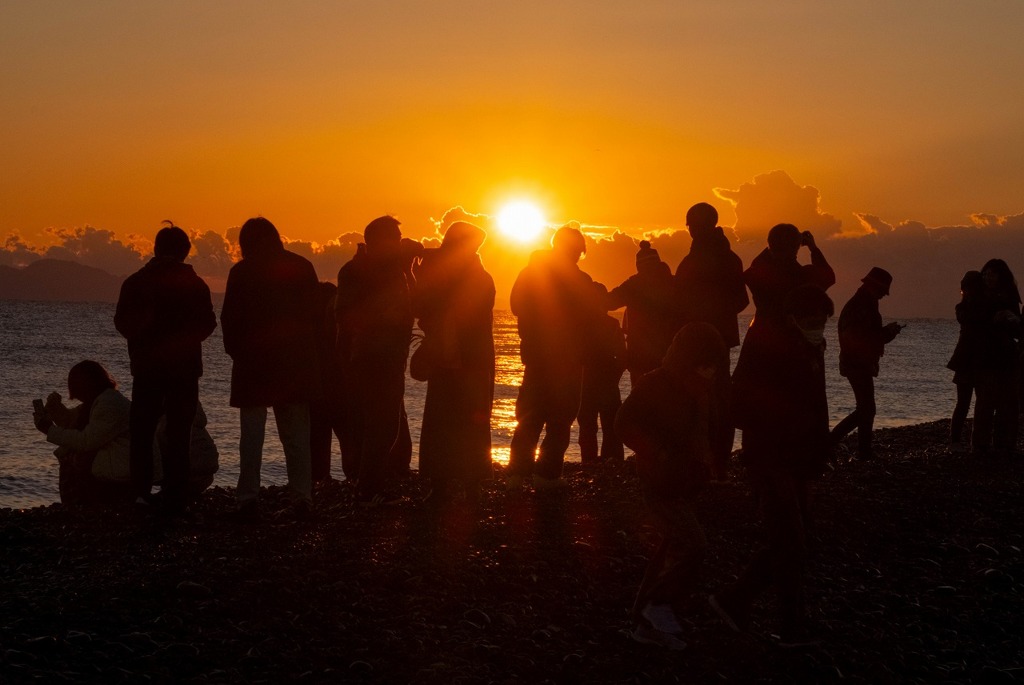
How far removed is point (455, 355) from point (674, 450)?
3429 mm

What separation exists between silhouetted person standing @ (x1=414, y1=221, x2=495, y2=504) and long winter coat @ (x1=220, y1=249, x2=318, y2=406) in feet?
3.30

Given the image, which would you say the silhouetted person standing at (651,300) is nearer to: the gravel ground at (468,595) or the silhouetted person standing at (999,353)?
the gravel ground at (468,595)

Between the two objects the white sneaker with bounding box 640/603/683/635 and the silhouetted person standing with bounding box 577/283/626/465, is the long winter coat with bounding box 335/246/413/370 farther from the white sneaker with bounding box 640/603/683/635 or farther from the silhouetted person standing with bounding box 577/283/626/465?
the white sneaker with bounding box 640/603/683/635

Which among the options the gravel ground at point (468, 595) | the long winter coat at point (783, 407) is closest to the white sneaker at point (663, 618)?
the gravel ground at point (468, 595)

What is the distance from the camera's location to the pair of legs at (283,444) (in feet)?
29.2

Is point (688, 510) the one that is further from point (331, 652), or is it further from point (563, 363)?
point (563, 363)

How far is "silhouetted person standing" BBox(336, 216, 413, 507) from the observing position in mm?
9320

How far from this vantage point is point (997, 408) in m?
14.2

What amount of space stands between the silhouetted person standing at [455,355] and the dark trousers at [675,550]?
336 centimetres

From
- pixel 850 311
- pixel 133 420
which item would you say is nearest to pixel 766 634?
pixel 133 420

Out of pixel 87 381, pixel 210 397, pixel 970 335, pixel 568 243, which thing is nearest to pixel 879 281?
pixel 970 335

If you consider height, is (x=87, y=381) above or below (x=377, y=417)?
above

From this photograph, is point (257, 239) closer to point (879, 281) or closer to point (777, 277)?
point (777, 277)

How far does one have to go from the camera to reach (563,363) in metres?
9.88
